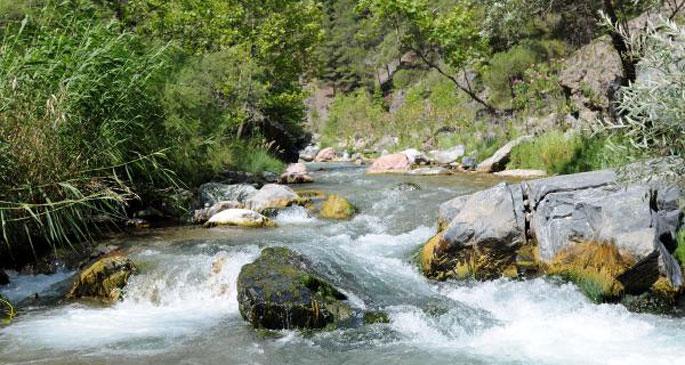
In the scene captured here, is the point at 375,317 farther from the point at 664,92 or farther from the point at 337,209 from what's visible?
the point at 337,209

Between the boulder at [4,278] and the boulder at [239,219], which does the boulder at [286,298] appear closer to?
the boulder at [4,278]

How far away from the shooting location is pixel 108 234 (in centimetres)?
898

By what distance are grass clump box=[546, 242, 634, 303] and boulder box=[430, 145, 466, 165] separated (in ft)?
39.3

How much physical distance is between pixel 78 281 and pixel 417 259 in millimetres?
4152

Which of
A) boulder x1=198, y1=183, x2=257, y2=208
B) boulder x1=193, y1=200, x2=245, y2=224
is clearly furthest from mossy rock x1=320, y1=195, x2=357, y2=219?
boulder x1=198, y1=183, x2=257, y2=208

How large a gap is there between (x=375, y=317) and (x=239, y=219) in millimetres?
4653

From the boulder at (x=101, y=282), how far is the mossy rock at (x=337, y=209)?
4.36 metres

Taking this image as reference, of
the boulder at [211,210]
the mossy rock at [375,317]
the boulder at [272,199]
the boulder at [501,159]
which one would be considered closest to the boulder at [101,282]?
the mossy rock at [375,317]

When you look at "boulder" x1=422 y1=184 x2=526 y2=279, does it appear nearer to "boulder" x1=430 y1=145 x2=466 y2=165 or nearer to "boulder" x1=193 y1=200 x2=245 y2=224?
"boulder" x1=193 y1=200 x2=245 y2=224

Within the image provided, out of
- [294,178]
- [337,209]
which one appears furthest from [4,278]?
[294,178]

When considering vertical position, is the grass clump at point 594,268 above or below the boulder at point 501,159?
below

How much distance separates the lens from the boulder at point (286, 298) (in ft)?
17.9

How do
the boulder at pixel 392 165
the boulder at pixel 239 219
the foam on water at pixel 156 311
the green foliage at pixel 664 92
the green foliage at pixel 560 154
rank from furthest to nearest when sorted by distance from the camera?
the boulder at pixel 392 165 → the green foliage at pixel 560 154 → the boulder at pixel 239 219 → the foam on water at pixel 156 311 → the green foliage at pixel 664 92

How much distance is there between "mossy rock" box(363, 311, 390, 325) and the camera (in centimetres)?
560
